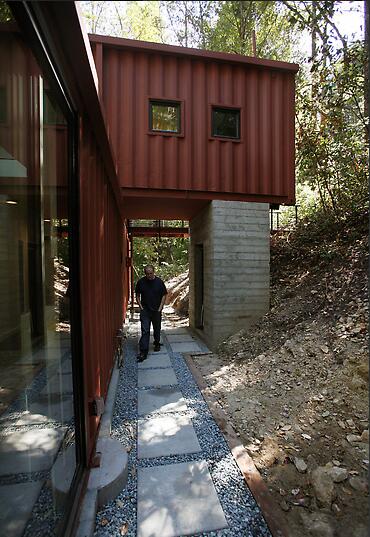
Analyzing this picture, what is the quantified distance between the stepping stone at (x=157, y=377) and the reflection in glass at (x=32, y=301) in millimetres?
2391

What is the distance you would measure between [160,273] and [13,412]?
15.4 meters

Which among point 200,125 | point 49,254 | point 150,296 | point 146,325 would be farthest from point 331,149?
point 49,254

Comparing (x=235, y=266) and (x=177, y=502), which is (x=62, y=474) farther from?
(x=235, y=266)

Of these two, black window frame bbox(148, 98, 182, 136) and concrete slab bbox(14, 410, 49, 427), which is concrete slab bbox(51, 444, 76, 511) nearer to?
concrete slab bbox(14, 410, 49, 427)

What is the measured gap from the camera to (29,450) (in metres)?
1.33

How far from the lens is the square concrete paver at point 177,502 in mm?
1916

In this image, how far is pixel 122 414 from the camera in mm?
3363

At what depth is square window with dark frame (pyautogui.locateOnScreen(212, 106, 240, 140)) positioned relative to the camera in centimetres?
583

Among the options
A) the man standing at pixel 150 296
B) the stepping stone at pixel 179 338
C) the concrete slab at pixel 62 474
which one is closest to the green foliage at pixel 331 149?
the man standing at pixel 150 296

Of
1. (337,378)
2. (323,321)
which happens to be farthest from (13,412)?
(323,321)

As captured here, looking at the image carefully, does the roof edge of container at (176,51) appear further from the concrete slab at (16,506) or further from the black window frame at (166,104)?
the concrete slab at (16,506)

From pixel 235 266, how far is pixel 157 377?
256 centimetres

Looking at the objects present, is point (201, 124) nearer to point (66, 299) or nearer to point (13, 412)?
point (66, 299)

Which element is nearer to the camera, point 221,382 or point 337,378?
point 337,378
